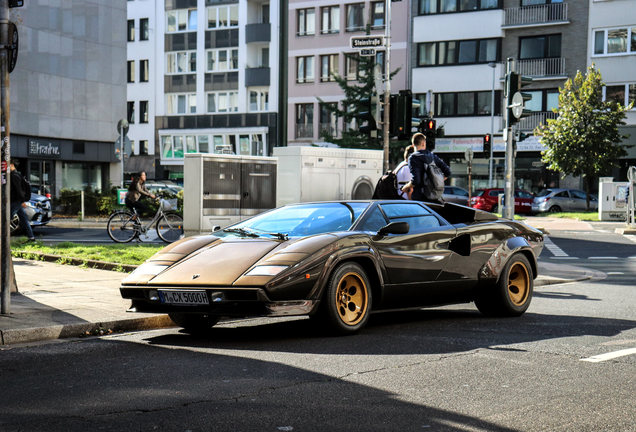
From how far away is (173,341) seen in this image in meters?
8.16

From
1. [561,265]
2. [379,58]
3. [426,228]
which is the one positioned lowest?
[561,265]

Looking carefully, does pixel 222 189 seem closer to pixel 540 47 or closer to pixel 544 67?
pixel 544 67

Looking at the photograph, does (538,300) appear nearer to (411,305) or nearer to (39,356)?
(411,305)

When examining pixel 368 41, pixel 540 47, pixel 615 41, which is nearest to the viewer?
pixel 368 41

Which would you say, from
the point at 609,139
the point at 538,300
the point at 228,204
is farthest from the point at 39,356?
the point at 609,139

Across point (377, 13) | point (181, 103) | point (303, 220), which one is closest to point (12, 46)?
point (303, 220)

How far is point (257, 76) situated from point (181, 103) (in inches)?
300

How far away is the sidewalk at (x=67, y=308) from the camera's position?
27.2 feet

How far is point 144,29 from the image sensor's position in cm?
7225

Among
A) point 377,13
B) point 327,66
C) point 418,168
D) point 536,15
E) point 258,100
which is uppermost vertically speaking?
point 377,13

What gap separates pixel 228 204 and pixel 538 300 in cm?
841

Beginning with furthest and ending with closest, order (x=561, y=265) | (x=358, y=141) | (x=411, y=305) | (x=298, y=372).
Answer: (x=358, y=141) < (x=561, y=265) < (x=411, y=305) < (x=298, y=372)

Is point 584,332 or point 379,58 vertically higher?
point 379,58

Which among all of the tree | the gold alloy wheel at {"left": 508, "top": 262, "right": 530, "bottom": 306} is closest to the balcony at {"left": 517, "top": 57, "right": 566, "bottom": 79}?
the tree
